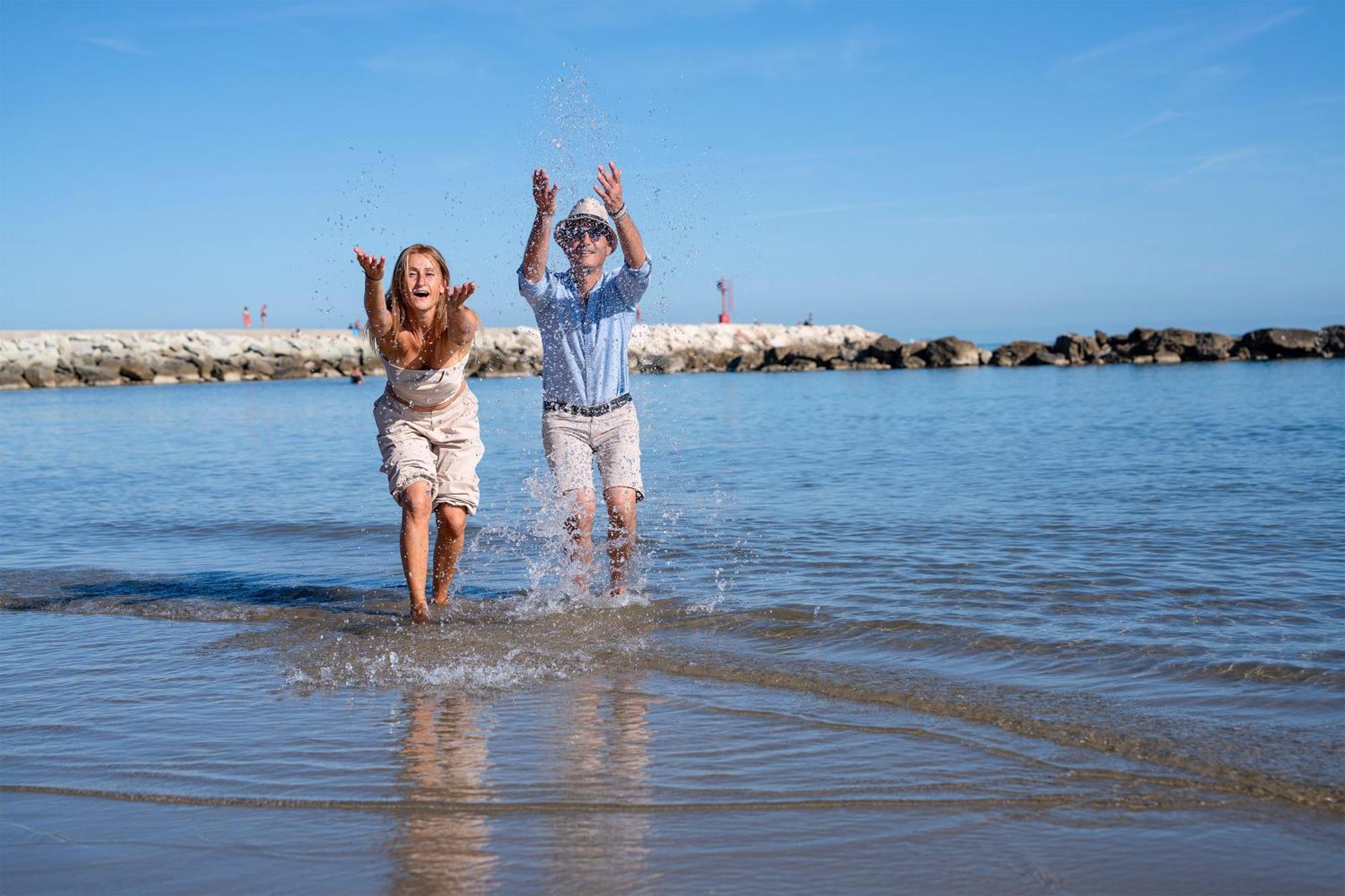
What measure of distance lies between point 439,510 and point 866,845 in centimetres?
351

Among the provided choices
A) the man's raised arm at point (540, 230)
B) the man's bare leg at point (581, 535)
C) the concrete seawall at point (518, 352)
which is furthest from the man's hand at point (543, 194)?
the concrete seawall at point (518, 352)

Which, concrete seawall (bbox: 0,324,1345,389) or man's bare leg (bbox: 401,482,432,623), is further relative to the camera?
concrete seawall (bbox: 0,324,1345,389)

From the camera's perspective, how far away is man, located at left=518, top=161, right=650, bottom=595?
5957mm

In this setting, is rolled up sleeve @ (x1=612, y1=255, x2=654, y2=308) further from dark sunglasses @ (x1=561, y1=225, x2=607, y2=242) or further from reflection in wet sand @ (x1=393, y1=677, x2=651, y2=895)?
reflection in wet sand @ (x1=393, y1=677, x2=651, y2=895)

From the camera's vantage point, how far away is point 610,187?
18.4ft

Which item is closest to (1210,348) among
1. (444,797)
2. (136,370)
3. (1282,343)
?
(1282,343)

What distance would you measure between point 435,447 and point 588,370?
90 centimetres

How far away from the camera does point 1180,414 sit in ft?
72.0

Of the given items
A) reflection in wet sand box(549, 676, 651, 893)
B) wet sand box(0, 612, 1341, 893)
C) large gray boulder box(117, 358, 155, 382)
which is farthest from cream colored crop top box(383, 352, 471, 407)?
large gray boulder box(117, 358, 155, 382)

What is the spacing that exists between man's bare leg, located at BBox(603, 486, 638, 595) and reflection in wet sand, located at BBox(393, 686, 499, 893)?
175cm

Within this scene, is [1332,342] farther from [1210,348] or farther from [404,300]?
[404,300]

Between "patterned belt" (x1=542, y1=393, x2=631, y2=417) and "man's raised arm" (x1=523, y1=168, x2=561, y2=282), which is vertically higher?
"man's raised arm" (x1=523, y1=168, x2=561, y2=282)

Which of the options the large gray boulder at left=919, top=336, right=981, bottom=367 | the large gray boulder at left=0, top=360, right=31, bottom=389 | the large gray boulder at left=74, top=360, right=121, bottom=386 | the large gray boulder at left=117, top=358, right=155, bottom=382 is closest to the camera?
the large gray boulder at left=0, top=360, right=31, bottom=389

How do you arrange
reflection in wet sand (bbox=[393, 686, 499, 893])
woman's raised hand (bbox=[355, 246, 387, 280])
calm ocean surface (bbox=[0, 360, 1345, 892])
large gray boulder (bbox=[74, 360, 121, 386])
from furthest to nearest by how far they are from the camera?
large gray boulder (bbox=[74, 360, 121, 386]), woman's raised hand (bbox=[355, 246, 387, 280]), calm ocean surface (bbox=[0, 360, 1345, 892]), reflection in wet sand (bbox=[393, 686, 499, 893])
